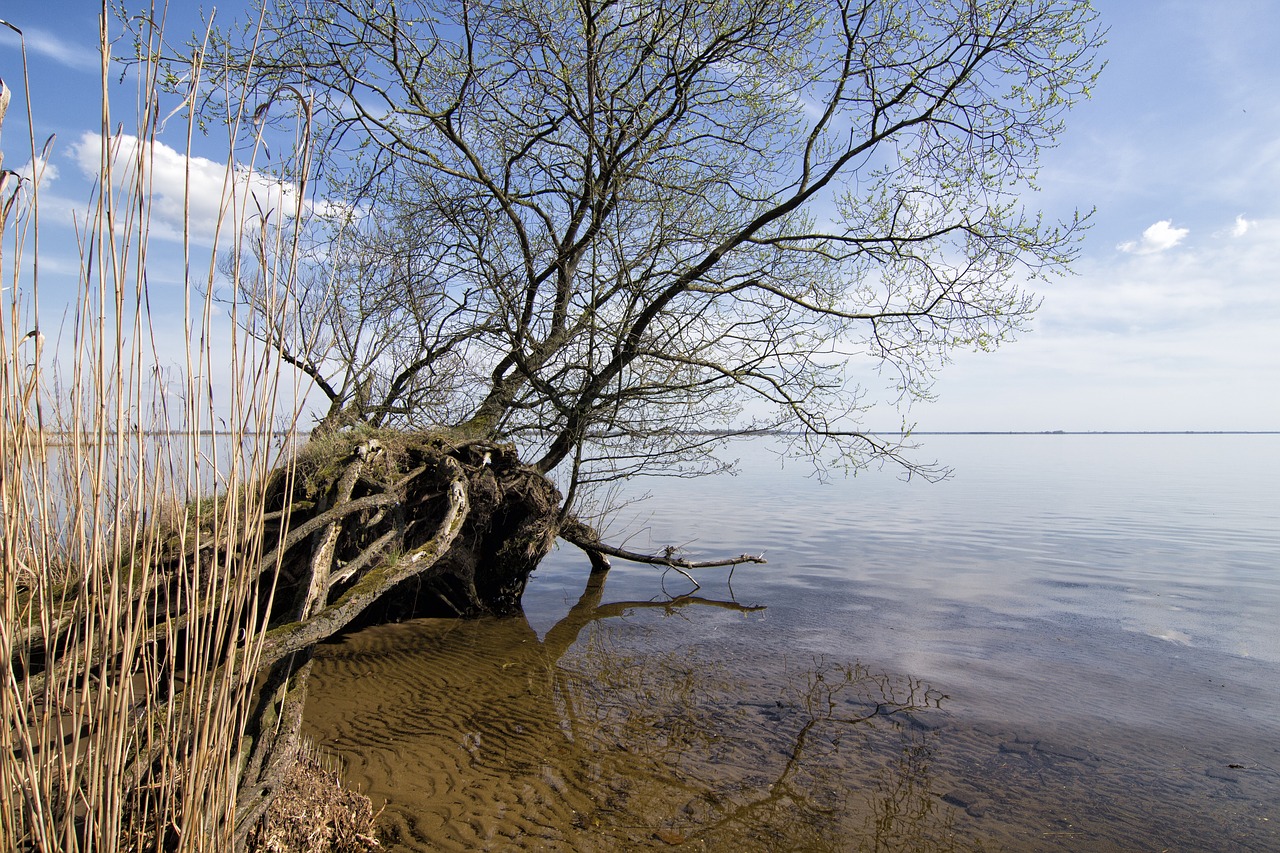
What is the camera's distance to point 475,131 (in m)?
9.22

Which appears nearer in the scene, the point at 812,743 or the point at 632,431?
the point at 812,743

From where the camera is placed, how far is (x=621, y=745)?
5.76 metres

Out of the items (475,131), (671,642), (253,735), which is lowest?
(671,642)

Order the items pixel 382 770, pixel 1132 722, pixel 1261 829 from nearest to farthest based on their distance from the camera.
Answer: pixel 1261 829
pixel 382 770
pixel 1132 722

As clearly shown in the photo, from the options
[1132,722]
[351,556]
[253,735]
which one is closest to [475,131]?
[351,556]

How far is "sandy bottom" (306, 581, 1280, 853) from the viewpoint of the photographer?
4.59m

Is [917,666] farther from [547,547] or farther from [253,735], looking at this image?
[253,735]

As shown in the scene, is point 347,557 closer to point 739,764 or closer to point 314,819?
point 314,819

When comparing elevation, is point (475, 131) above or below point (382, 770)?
above

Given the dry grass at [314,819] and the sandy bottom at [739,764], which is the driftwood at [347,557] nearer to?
the dry grass at [314,819]

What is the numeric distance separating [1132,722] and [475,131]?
9.70 m

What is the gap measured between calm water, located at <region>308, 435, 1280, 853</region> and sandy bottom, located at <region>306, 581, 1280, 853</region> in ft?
0.08

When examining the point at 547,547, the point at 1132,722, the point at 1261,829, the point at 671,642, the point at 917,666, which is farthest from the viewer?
the point at 547,547

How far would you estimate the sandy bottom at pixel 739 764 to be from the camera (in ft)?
15.0
